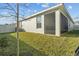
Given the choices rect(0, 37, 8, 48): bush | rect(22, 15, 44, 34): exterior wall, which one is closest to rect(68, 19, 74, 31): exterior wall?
rect(22, 15, 44, 34): exterior wall

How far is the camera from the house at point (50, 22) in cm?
504

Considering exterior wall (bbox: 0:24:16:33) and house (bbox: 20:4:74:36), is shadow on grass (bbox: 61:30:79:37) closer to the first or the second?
house (bbox: 20:4:74:36)

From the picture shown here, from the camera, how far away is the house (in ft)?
16.5

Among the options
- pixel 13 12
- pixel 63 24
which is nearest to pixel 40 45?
pixel 63 24

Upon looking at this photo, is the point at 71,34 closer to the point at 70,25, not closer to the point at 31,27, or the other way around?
the point at 70,25

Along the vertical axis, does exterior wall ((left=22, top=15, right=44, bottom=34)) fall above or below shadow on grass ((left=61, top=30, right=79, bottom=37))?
above

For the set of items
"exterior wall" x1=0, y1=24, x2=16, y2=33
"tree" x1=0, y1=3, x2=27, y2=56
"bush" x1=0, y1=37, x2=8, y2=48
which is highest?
"tree" x1=0, y1=3, x2=27, y2=56

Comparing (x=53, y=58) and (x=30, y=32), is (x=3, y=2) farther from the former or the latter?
(x=53, y=58)

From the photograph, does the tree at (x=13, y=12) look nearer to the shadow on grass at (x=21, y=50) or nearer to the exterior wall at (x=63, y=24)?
the shadow on grass at (x=21, y=50)

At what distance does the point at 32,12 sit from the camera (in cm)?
505

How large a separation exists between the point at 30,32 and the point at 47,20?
0.28 m

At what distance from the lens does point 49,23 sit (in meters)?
5.04

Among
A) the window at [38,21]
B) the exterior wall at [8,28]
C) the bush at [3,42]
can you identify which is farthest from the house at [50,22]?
the bush at [3,42]

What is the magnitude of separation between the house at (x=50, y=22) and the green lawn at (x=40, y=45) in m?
0.08
